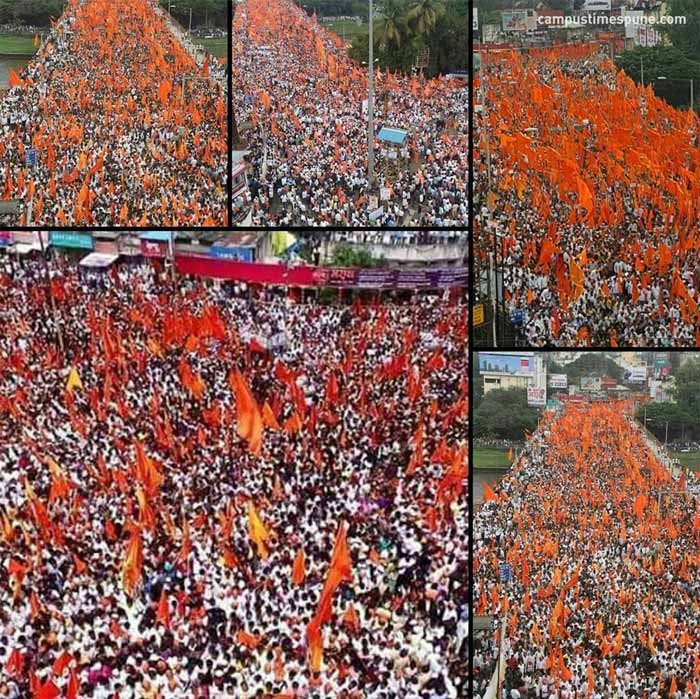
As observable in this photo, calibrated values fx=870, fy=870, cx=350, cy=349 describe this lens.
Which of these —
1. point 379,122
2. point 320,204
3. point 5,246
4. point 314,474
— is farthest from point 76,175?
point 314,474

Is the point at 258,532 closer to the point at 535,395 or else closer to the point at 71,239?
the point at 535,395

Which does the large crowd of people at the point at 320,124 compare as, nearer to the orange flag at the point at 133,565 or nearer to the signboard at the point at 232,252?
the signboard at the point at 232,252

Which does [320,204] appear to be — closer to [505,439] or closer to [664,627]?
[505,439]

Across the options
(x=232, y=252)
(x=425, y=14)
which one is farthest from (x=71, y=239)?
(x=425, y=14)

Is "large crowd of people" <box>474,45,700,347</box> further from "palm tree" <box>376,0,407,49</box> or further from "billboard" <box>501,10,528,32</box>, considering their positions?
"palm tree" <box>376,0,407,49</box>

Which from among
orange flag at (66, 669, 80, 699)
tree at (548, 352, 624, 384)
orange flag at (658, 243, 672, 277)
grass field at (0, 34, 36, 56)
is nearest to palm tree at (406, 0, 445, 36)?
orange flag at (658, 243, 672, 277)
